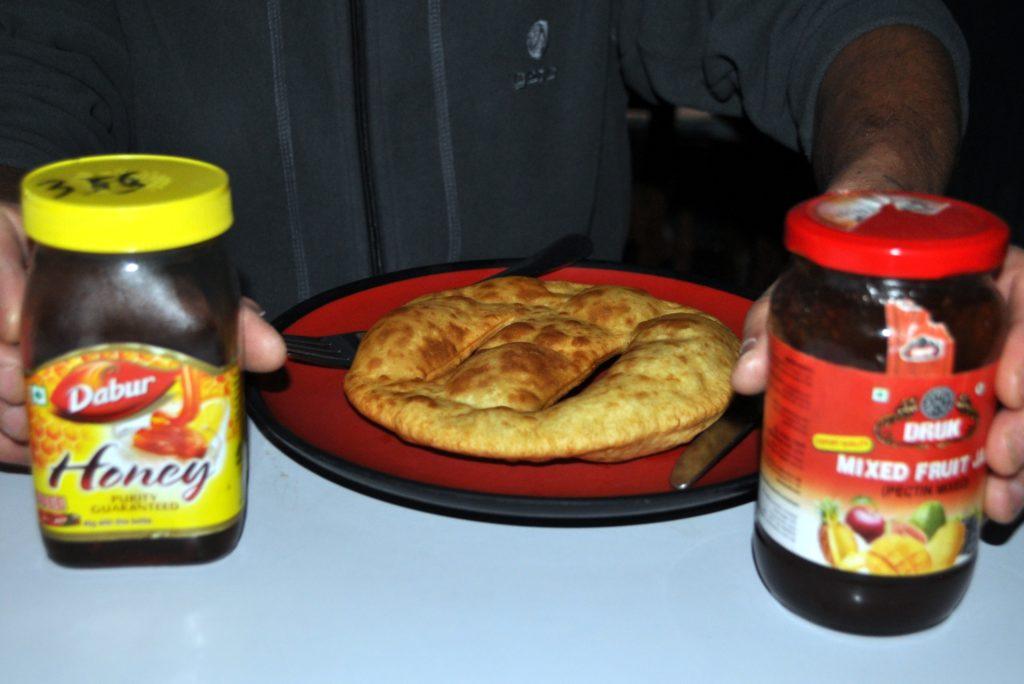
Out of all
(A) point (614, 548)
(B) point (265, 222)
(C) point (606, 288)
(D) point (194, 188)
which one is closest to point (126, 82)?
(B) point (265, 222)

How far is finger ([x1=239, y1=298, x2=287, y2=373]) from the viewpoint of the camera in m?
0.89

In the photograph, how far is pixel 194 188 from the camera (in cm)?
74

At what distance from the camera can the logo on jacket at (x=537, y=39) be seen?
1718 millimetres

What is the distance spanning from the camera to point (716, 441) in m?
0.96

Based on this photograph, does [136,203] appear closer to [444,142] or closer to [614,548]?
[614,548]

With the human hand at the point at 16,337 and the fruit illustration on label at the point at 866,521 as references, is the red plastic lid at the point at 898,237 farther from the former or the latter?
the human hand at the point at 16,337

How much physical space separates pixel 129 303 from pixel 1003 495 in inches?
26.4

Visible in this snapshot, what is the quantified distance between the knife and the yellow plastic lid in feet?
1.43

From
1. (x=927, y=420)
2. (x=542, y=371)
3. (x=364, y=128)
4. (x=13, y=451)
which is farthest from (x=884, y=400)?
(x=364, y=128)

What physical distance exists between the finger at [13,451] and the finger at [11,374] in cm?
5

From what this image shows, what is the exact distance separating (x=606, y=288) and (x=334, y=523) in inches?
19.6

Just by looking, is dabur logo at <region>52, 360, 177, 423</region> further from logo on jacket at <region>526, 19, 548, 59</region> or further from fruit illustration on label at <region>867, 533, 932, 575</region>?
logo on jacket at <region>526, 19, 548, 59</region>

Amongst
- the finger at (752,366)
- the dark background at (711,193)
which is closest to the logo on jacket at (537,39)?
the finger at (752,366)

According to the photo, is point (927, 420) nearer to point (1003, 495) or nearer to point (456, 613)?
point (1003, 495)
